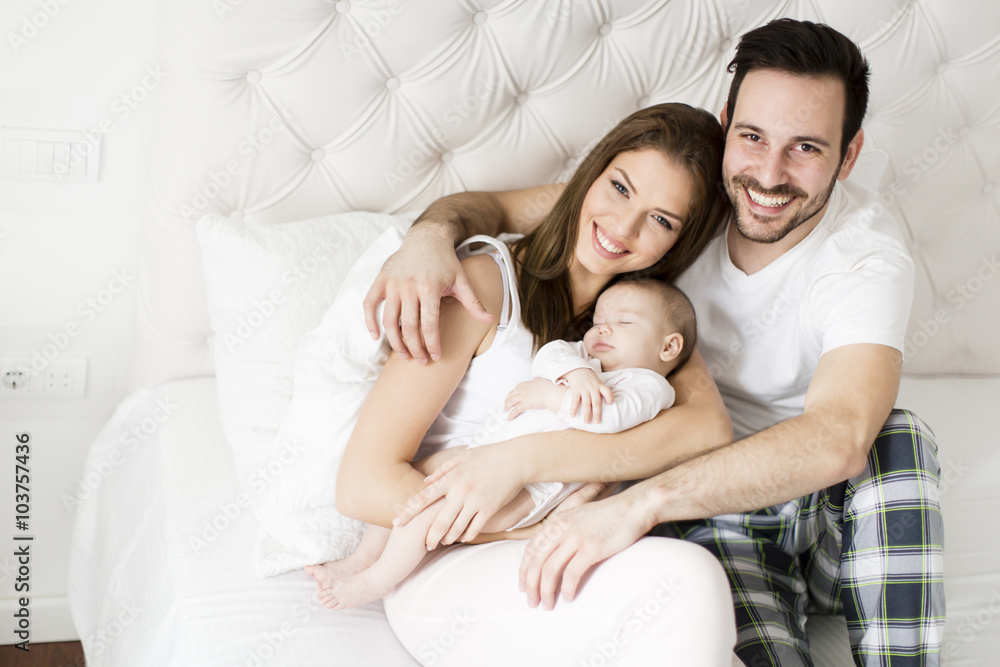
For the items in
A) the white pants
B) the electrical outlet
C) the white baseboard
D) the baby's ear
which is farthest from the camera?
the white baseboard

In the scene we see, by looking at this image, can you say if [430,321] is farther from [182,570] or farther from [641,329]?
[182,570]

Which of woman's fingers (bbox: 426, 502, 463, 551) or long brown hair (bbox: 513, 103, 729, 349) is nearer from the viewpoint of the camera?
woman's fingers (bbox: 426, 502, 463, 551)

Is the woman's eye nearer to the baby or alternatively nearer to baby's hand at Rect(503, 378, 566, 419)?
the baby

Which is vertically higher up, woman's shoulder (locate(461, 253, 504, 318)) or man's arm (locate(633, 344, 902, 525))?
woman's shoulder (locate(461, 253, 504, 318))

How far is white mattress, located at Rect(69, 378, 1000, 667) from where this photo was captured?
1.15 metres

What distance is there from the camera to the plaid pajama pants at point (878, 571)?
1190 mm

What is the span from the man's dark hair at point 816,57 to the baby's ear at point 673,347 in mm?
468

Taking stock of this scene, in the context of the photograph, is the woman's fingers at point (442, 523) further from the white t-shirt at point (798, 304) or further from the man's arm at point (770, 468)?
the white t-shirt at point (798, 304)

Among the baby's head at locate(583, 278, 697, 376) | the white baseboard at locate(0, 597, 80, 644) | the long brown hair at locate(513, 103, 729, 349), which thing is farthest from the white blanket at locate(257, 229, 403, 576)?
the white baseboard at locate(0, 597, 80, 644)

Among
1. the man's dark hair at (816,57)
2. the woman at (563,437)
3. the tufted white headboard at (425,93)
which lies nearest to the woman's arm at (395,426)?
the woman at (563,437)

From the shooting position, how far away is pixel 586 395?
3.86 ft

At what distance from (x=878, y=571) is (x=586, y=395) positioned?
0.56 meters

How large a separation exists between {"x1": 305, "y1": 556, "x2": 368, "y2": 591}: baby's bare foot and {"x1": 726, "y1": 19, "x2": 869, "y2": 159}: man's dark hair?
115 centimetres

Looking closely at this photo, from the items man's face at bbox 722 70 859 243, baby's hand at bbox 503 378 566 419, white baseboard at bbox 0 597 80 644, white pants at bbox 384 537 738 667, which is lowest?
white baseboard at bbox 0 597 80 644
